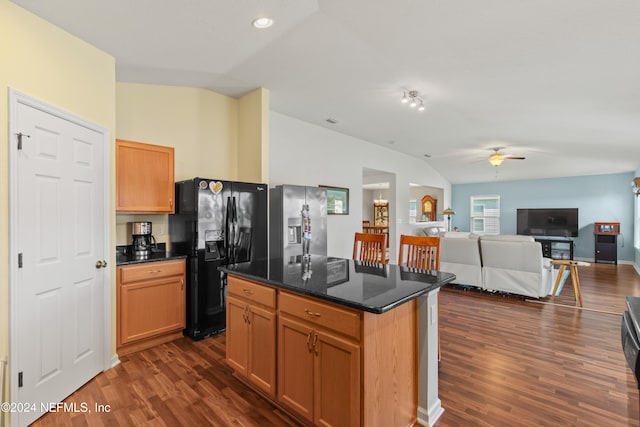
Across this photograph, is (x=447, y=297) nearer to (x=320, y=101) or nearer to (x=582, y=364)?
(x=582, y=364)

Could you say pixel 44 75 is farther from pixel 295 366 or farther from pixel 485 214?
pixel 485 214

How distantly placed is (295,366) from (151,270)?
6.49ft

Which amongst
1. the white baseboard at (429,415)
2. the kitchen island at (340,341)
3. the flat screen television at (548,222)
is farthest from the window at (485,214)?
the white baseboard at (429,415)

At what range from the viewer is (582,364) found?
104 inches

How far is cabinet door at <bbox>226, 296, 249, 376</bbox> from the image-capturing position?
227 centimetres

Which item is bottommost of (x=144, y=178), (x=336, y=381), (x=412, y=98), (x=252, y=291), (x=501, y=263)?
(x=336, y=381)

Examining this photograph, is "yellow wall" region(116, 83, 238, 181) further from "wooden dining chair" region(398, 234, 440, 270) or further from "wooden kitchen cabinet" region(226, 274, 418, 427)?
"wooden dining chair" region(398, 234, 440, 270)

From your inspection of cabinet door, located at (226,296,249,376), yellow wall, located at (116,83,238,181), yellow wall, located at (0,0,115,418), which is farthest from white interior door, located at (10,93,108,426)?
cabinet door, located at (226,296,249,376)

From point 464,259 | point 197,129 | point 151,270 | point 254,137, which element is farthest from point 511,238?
point 151,270

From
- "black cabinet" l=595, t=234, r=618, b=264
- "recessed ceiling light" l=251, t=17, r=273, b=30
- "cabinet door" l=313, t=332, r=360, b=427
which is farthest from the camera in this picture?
"black cabinet" l=595, t=234, r=618, b=264

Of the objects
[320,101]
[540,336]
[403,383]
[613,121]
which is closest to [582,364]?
[540,336]

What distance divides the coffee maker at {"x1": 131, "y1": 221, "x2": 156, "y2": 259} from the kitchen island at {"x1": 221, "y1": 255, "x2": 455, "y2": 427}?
1.52m

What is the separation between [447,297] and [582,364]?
212 centimetres

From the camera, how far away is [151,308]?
3068mm
